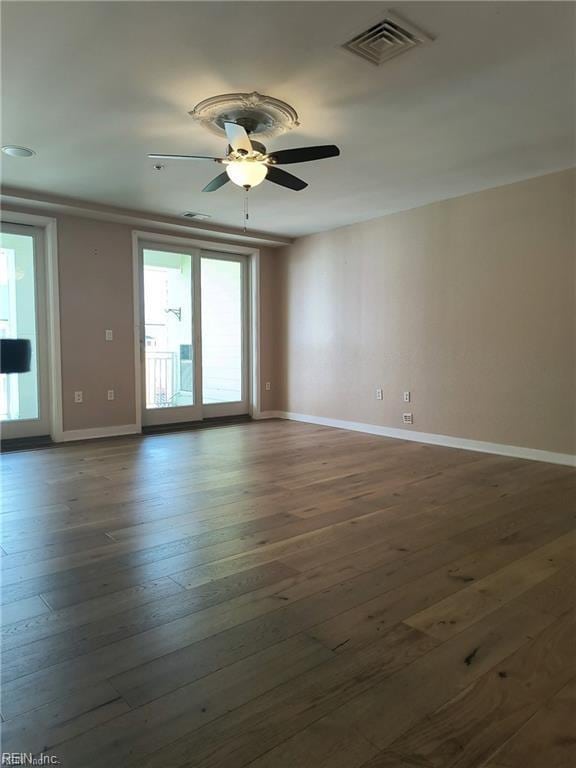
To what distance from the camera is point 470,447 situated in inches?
188

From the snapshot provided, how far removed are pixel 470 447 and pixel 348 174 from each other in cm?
274

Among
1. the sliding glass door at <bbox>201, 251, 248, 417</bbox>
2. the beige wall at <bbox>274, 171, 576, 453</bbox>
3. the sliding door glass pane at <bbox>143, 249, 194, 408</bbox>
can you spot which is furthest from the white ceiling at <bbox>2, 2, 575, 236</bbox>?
the sliding glass door at <bbox>201, 251, 248, 417</bbox>

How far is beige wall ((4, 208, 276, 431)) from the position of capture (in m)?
5.18

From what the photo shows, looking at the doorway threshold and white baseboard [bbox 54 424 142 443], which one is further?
the doorway threshold

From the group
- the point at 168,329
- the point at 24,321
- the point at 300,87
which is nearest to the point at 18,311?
the point at 24,321

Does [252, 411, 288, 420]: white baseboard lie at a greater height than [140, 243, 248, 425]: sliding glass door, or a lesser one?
lesser

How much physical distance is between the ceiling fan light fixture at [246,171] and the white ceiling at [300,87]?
378 mm

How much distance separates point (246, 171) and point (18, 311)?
324 centimetres

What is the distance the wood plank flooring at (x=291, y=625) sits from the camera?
1266 mm

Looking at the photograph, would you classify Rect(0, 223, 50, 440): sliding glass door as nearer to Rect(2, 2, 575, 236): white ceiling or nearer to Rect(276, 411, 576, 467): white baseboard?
Rect(2, 2, 575, 236): white ceiling

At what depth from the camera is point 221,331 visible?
6.68 meters

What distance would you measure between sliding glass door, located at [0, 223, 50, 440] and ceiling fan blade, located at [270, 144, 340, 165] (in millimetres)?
3319

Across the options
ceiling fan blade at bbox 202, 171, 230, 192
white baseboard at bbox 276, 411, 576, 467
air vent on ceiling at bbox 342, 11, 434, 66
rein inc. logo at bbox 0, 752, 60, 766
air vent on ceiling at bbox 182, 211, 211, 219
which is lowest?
rein inc. logo at bbox 0, 752, 60, 766

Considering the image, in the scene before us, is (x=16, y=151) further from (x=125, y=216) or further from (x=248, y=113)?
(x=248, y=113)
